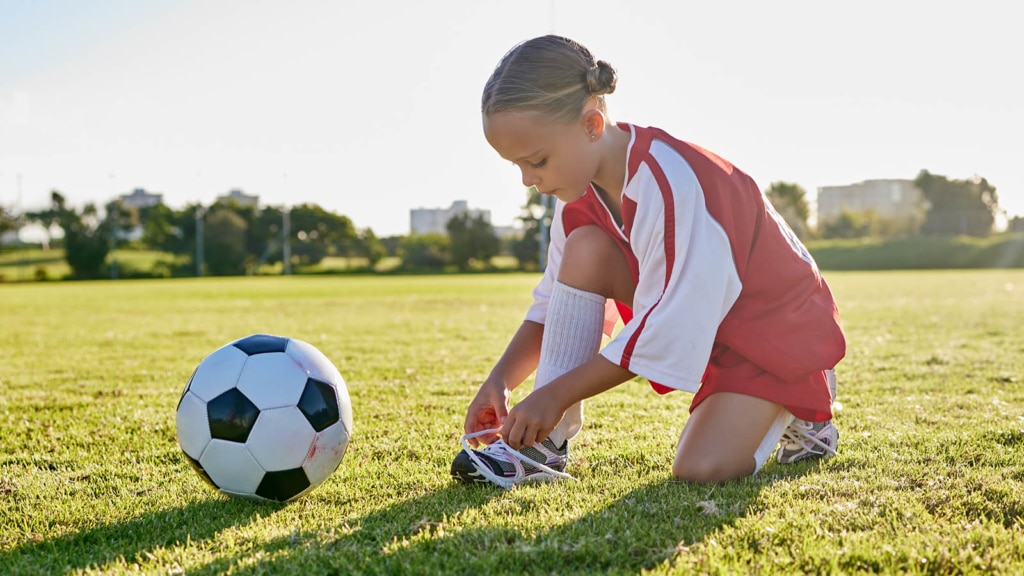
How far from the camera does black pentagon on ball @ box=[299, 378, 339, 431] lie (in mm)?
2693

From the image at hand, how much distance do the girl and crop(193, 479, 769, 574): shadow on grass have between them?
0.76 ft

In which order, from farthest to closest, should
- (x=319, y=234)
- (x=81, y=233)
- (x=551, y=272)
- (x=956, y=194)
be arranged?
(x=956, y=194) → (x=319, y=234) → (x=81, y=233) → (x=551, y=272)

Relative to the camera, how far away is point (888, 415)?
13.0 feet

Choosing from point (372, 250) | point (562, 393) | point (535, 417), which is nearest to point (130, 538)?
point (535, 417)

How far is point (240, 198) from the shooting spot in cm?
7525

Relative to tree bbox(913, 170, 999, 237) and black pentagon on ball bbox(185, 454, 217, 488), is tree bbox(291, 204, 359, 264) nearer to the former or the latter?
tree bbox(913, 170, 999, 237)

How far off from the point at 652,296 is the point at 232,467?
1445 millimetres

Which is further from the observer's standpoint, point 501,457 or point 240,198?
point 240,198

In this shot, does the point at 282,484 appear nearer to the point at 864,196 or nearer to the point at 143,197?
the point at 143,197

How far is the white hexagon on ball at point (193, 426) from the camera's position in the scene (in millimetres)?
2633

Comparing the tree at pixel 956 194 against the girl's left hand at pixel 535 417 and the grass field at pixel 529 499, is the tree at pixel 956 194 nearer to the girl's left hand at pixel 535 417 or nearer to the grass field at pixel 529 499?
the grass field at pixel 529 499

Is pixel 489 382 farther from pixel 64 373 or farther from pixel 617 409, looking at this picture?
pixel 64 373

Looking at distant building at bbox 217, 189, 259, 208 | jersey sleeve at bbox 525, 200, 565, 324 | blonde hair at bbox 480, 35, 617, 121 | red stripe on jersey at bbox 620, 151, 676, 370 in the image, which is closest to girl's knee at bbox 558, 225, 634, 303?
→ jersey sleeve at bbox 525, 200, 565, 324

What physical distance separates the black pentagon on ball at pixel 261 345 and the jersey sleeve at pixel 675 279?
3.98 feet
